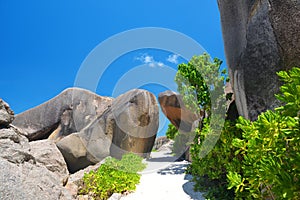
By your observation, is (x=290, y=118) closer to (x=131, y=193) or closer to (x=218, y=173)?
(x=218, y=173)

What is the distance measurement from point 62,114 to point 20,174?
34.4ft

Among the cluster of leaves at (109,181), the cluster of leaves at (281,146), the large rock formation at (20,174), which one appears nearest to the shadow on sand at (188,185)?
the cluster of leaves at (109,181)

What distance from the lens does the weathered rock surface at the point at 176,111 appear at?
1378 centimetres

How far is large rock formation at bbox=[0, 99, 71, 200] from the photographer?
144 inches

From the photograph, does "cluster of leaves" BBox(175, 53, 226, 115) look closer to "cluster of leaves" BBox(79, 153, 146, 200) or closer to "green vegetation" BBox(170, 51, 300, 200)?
"green vegetation" BBox(170, 51, 300, 200)

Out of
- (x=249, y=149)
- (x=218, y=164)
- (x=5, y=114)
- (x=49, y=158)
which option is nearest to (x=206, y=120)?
(x=218, y=164)

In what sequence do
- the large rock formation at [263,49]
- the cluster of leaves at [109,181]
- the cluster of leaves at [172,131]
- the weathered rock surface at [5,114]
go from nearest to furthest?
1. the large rock formation at [263,49]
2. the weathered rock surface at [5,114]
3. the cluster of leaves at [109,181]
4. the cluster of leaves at [172,131]

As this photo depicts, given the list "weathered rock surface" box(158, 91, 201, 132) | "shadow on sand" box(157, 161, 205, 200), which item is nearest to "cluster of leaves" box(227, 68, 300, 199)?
"shadow on sand" box(157, 161, 205, 200)

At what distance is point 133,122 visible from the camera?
10.5m

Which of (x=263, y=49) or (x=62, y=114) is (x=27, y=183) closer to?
(x=263, y=49)

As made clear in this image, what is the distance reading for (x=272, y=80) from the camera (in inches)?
136

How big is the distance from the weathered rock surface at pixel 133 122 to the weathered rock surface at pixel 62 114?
2602 millimetres

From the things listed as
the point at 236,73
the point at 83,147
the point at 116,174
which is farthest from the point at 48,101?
the point at 236,73

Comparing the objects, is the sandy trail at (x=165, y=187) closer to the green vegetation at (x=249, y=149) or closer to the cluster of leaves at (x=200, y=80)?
the green vegetation at (x=249, y=149)
